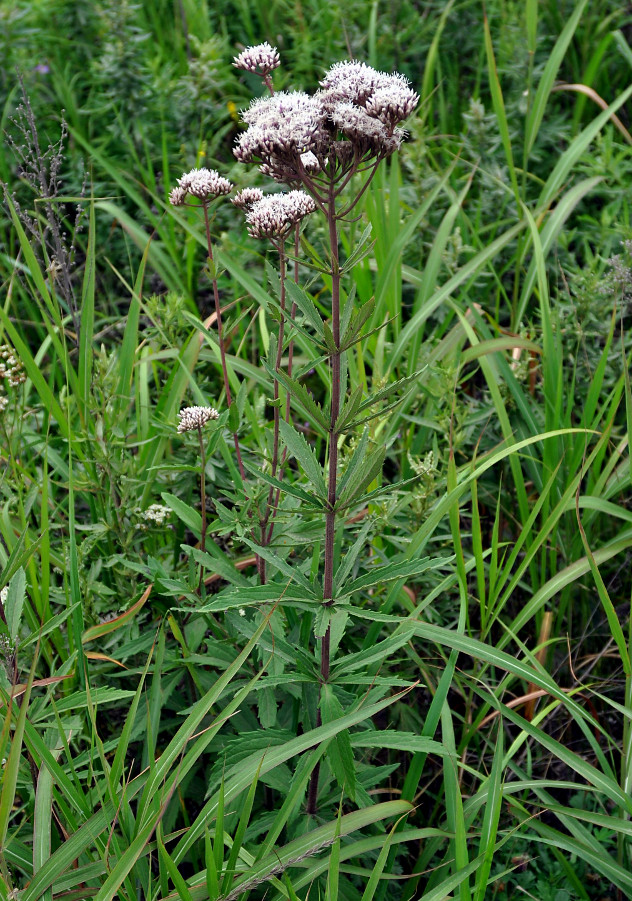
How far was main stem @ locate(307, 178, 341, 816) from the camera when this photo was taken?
1.54 meters

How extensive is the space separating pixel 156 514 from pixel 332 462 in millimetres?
835

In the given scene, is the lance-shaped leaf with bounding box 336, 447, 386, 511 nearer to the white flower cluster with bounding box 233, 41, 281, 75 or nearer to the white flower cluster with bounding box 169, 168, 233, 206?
the white flower cluster with bounding box 169, 168, 233, 206

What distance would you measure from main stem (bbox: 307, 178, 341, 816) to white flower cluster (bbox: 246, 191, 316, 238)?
8.5 inches

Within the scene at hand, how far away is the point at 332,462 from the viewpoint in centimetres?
163

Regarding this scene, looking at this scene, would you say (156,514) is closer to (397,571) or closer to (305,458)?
(305,458)

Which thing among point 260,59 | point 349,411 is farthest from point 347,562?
point 260,59

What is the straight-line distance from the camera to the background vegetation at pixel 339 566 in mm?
1682

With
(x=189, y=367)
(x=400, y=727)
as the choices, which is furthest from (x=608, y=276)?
(x=400, y=727)

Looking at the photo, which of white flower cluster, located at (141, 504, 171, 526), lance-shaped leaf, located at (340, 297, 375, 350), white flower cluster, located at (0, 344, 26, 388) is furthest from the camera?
white flower cluster, located at (0, 344, 26, 388)

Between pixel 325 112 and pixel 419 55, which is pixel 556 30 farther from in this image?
pixel 325 112

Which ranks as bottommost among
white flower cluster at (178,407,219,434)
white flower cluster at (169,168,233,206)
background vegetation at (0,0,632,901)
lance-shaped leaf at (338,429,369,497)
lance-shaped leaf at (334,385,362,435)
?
background vegetation at (0,0,632,901)

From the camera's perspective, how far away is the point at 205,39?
425cm

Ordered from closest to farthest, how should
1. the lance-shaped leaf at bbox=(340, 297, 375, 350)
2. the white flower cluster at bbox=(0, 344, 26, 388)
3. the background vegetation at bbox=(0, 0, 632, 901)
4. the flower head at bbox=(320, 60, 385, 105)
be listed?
1. the lance-shaped leaf at bbox=(340, 297, 375, 350)
2. the flower head at bbox=(320, 60, 385, 105)
3. the background vegetation at bbox=(0, 0, 632, 901)
4. the white flower cluster at bbox=(0, 344, 26, 388)

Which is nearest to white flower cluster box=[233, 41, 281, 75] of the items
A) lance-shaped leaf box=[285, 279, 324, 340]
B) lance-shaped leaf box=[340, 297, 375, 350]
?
lance-shaped leaf box=[285, 279, 324, 340]
